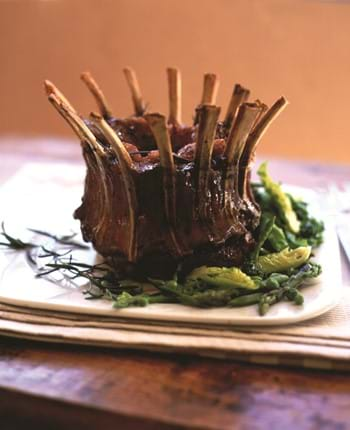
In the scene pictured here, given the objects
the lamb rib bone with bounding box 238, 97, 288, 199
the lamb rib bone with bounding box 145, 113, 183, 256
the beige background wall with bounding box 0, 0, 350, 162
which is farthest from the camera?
the beige background wall with bounding box 0, 0, 350, 162

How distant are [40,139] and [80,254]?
3.00 ft

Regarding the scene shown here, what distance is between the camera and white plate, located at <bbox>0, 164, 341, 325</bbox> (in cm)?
91

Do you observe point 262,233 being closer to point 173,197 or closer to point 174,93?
point 173,197

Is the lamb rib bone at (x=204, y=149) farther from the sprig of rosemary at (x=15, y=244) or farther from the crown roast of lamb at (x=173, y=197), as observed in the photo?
the sprig of rosemary at (x=15, y=244)

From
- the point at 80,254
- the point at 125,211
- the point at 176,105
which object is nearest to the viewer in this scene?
the point at 125,211

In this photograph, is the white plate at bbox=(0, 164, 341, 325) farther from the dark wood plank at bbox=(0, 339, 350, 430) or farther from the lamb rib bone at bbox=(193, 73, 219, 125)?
the lamb rib bone at bbox=(193, 73, 219, 125)

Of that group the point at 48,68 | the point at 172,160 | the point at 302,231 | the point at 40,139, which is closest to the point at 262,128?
the point at 172,160

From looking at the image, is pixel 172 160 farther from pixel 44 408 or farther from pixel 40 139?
pixel 40 139

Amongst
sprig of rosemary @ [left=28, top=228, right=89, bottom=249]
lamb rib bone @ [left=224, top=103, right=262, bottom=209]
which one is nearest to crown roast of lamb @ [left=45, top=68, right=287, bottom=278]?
lamb rib bone @ [left=224, top=103, right=262, bottom=209]

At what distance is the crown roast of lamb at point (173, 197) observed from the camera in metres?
0.98

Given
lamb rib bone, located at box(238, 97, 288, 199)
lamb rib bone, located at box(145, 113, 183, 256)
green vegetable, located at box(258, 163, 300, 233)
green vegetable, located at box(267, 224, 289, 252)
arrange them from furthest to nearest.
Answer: green vegetable, located at box(258, 163, 300, 233) < green vegetable, located at box(267, 224, 289, 252) < lamb rib bone, located at box(238, 97, 288, 199) < lamb rib bone, located at box(145, 113, 183, 256)

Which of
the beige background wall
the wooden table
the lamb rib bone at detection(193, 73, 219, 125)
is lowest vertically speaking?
the wooden table

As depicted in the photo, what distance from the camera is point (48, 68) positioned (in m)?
2.77

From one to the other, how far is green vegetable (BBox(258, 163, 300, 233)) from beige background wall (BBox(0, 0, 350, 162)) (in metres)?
1.28
